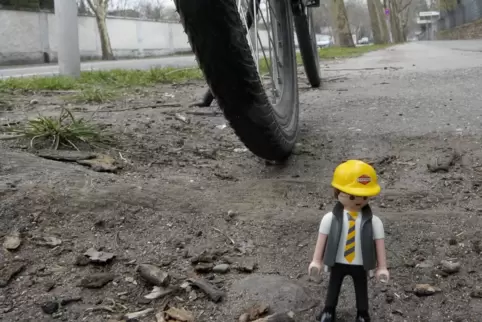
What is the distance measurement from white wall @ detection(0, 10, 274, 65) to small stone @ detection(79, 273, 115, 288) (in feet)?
50.8

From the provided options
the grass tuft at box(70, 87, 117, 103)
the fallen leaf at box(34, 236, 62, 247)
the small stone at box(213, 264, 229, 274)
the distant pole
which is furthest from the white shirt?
the distant pole

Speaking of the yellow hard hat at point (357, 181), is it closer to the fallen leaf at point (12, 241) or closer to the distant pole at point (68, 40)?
the fallen leaf at point (12, 241)

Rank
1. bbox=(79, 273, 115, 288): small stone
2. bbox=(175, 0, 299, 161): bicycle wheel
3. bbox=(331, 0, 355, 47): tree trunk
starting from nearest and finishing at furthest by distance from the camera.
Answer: bbox=(79, 273, 115, 288): small stone
bbox=(175, 0, 299, 161): bicycle wheel
bbox=(331, 0, 355, 47): tree trunk

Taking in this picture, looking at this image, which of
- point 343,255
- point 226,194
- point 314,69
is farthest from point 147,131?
point 314,69

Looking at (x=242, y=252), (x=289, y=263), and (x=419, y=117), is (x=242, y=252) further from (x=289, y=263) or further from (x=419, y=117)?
(x=419, y=117)

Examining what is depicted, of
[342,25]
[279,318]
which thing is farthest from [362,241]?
[342,25]

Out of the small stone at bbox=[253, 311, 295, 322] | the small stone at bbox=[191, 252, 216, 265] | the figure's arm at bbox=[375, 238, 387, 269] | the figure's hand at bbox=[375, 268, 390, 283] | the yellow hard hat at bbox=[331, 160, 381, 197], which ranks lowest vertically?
the small stone at bbox=[253, 311, 295, 322]

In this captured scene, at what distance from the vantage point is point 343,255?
1.35m

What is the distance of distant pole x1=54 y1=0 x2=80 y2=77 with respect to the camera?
6438mm

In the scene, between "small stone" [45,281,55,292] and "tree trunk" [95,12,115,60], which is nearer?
"small stone" [45,281,55,292]

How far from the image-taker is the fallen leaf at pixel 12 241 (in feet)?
5.50

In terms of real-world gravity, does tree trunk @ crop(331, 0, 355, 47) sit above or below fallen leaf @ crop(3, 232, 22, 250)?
above

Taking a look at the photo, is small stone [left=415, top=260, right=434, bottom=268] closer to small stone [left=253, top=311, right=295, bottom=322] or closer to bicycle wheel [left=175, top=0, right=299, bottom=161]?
small stone [left=253, top=311, right=295, bottom=322]

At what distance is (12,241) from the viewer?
1700 millimetres
